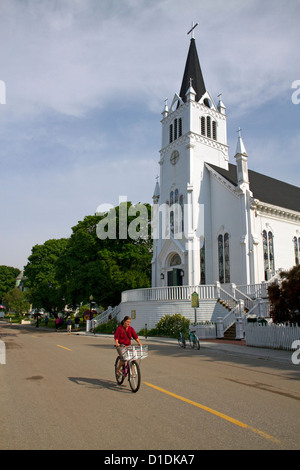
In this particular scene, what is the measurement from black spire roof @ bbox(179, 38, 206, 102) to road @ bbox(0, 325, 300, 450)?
104 ft

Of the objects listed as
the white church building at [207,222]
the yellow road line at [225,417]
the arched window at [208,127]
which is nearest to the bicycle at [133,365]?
the yellow road line at [225,417]

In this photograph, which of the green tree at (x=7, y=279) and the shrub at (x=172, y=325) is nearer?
the shrub at (x=172, y=325)

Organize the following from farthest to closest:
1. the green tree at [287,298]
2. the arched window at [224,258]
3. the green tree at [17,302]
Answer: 1. the green tree at [17,302]
2. the arched window at [224,258]
3. the green tree at [287,298]

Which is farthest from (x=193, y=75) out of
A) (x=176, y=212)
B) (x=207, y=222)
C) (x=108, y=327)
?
(x=108, y=327)

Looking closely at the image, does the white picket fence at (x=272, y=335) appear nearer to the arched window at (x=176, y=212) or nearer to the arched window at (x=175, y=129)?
the arched window at (x=176, y=212)

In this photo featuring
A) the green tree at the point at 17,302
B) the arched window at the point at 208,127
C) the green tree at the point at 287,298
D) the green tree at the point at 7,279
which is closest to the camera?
the green tree at the point at 287,298

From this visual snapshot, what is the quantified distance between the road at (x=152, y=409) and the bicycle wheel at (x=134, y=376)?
0.58 feet

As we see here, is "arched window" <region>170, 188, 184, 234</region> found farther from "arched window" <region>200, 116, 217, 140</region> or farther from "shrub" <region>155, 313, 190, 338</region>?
"shrub" <region>155, 313, 190, 338</region>

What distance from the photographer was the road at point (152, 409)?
4629mm

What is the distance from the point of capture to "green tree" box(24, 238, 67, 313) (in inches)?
1929

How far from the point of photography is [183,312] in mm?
24719

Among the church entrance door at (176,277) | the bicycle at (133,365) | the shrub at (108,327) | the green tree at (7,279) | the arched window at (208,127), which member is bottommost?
the shrub at (108,327)
